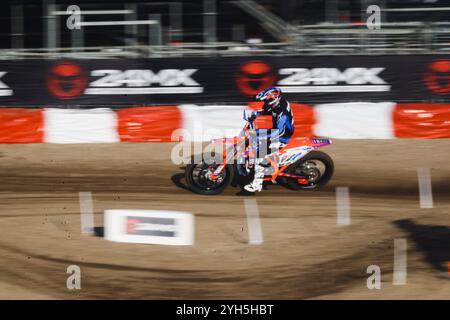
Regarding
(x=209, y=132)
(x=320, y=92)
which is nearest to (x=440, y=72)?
(x=320, y=92)

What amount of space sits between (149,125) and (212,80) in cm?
236

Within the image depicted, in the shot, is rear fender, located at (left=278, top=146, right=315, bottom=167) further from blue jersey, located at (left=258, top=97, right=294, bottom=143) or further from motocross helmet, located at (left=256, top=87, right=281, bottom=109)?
motocross helmet, located at (left=256, top=87, right=281, bottom=109)

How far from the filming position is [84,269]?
7.60 metres

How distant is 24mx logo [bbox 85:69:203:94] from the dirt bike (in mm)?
5918

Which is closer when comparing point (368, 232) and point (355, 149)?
point (368, 232)

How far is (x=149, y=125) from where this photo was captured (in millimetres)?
15273

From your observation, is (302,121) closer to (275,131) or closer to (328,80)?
(328,80)

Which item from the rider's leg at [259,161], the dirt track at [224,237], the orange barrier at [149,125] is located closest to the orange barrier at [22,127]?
the dirt track at [224,237]

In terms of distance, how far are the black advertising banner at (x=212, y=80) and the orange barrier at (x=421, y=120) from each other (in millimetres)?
1412

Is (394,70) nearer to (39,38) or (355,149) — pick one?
(355,149)

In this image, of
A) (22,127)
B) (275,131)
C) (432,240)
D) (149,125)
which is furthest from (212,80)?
(432,240)

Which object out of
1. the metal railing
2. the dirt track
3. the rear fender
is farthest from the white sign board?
the metal railing

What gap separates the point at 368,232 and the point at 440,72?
860cm

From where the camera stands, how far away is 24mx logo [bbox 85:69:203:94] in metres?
16.9
